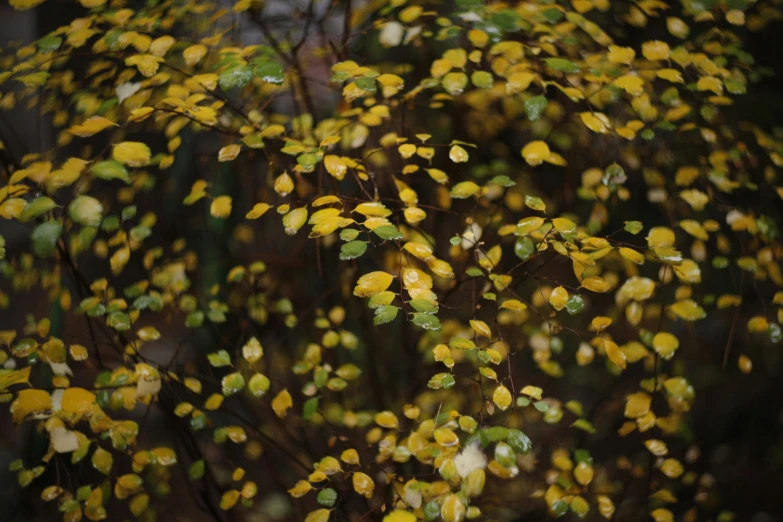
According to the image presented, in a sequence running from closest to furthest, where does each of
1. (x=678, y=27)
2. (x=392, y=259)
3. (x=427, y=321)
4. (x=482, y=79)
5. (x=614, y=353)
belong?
(x=427, y=321) → (x=614, y=353) → (x=482, y=79) → (x=678, y=27) → (x=392, y=259)

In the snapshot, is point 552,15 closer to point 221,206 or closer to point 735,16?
point 735,16

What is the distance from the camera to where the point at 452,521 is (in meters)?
1.02

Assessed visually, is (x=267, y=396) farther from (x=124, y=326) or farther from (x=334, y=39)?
(x=334, y=39)

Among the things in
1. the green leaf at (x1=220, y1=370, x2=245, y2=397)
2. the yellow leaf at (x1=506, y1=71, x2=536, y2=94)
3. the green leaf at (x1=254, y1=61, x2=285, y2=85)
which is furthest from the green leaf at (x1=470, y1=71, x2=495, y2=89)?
the green leaf at (x1=220, y1=370, x2=245, y2=397)

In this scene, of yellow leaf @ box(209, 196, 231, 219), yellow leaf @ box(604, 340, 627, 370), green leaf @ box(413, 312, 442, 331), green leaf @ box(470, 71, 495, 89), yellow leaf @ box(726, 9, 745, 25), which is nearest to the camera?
green leaf @ box(413, 312, 442, 331)

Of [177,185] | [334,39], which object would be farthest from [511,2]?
[177,185]

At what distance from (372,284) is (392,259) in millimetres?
823

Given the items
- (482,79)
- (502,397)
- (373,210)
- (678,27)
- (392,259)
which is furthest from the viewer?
(392,259)

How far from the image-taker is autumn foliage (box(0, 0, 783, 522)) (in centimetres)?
151

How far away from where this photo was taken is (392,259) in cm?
181

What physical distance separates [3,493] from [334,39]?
6.56 feet

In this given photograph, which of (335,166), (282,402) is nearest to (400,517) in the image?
(282,402)

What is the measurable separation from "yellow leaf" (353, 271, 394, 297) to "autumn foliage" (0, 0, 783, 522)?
467 millimetres

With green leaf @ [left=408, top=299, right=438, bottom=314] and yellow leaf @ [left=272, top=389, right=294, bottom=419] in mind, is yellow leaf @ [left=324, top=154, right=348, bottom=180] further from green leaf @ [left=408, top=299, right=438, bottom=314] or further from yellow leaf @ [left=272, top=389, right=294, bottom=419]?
yellow leaf @ [left=272, top=389, right=294, bottom=419]
